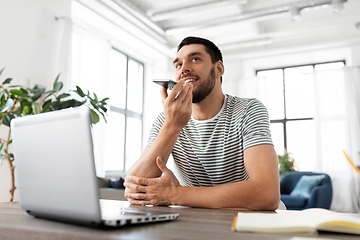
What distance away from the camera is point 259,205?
119 centimetres

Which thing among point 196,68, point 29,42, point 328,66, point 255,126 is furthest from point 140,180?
point 328,66

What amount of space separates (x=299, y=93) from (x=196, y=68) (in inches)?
250

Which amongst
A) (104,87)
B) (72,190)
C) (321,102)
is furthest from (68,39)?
(321,102)

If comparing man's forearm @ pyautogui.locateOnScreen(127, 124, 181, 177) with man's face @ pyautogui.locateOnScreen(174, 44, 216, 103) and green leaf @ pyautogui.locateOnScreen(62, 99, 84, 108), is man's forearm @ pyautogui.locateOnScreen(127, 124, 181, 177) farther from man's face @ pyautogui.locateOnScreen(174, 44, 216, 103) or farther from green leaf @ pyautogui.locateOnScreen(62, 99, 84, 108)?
green leaf @ pyautogui.locateOnScreen(62, 99, 84, 108)

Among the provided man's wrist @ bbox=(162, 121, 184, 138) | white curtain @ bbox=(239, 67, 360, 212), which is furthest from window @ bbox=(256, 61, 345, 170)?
man's wrist @ bbox=(162, 121, 184, 138)

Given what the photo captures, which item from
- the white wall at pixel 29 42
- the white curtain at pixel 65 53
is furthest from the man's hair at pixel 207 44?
the white curtain at pixel 65 53

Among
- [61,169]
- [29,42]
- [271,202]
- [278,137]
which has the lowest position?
[271,202]

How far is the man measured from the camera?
1.20 metres

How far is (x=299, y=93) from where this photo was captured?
7.57 metres

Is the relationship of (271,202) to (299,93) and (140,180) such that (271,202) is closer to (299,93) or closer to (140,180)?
(140,180)

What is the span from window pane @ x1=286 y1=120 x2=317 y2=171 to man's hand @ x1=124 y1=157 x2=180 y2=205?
6404 millimetres

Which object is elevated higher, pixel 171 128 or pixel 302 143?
pixel 302 143

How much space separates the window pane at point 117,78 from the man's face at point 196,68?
15.3 ft

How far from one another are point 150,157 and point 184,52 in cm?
70
